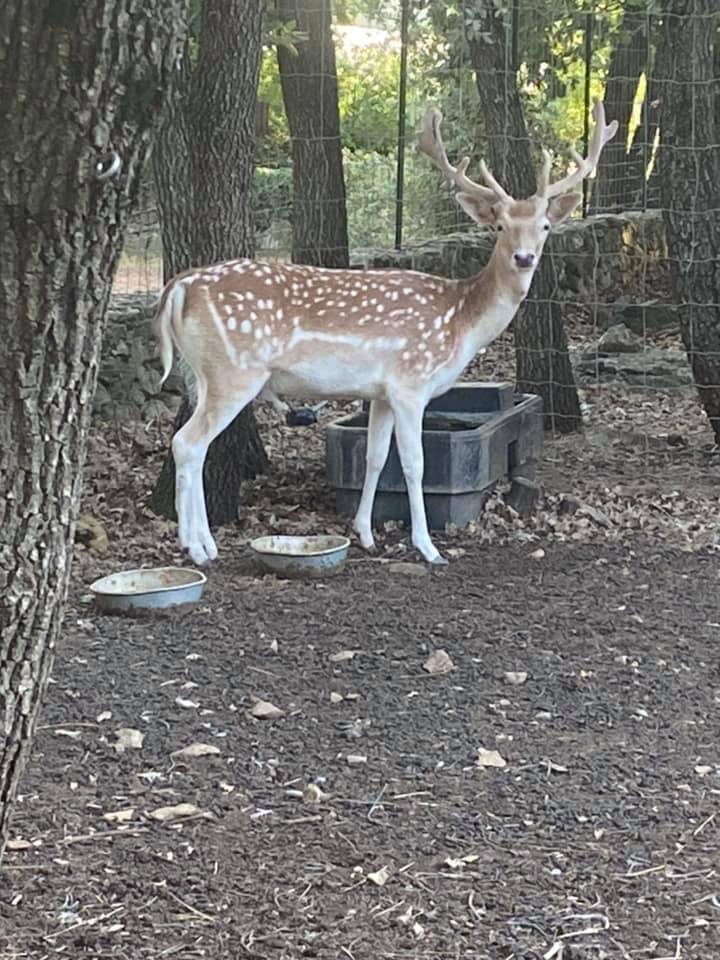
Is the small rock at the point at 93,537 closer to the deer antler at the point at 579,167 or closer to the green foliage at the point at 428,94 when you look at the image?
the deer antler at the point at 579,167

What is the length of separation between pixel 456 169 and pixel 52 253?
4531mm

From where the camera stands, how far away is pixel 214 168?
623 centimetres

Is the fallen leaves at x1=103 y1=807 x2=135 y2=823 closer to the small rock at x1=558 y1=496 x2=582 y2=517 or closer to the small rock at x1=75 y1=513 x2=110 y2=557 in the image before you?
the small rock at x1=75 y1=513 x2=110 y2=557

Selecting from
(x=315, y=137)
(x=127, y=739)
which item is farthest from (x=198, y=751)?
(x=315, y=137)

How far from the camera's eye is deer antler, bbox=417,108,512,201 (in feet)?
20.1

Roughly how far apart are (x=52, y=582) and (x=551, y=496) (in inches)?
188

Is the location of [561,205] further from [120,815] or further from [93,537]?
[120,815]

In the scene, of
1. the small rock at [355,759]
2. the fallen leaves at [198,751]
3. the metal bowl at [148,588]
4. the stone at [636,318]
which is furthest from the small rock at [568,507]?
the stone at [636,318]

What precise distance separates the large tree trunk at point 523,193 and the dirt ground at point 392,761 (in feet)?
7.92

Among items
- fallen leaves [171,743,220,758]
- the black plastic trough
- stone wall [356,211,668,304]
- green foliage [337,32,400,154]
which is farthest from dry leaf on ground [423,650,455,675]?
green foliage [337,32,400,154]

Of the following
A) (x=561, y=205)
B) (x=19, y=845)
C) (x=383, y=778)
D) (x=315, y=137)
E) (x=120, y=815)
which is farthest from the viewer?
(x=315, y=137)

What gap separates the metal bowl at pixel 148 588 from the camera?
4.99m

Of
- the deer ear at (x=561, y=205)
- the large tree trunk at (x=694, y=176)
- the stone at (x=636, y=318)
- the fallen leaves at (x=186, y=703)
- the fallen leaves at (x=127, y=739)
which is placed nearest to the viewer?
the fallen leaves at (x=127, y=739)

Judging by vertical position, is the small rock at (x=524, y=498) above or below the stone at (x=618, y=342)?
below
